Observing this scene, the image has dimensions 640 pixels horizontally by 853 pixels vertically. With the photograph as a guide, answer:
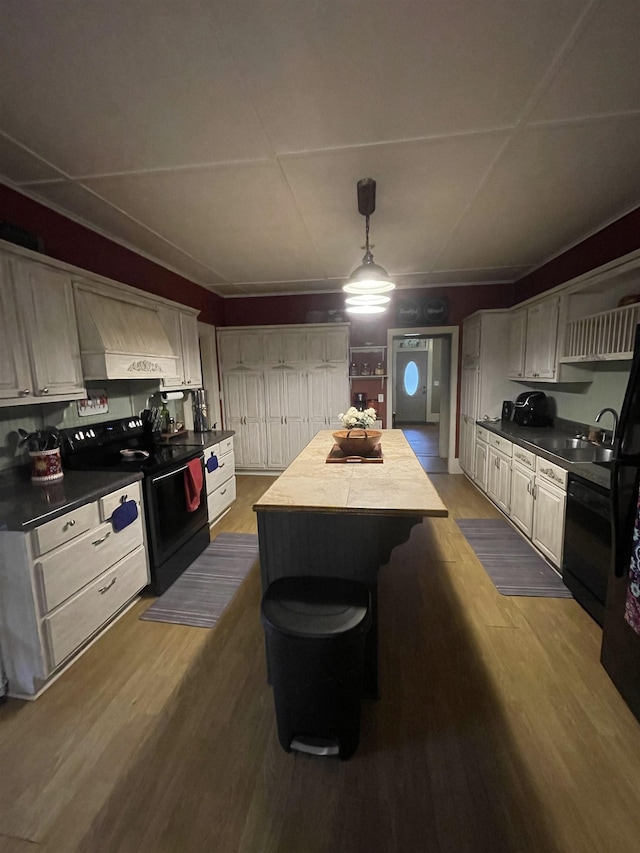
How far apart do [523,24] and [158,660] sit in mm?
3223

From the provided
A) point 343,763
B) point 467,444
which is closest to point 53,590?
point 343,763

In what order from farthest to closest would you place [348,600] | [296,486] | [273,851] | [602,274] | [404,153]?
[602,274] < [404,153] < [296,486] < [348,600] < [273,851]

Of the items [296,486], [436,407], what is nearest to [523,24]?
[296,486]

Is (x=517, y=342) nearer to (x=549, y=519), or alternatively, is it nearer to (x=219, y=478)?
(x=549, y=519)

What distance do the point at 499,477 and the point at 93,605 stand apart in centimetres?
365

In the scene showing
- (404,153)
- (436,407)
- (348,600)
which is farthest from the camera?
(436,407)

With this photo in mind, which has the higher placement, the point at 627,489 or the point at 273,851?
the point at 627,489

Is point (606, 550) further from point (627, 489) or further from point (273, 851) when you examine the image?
point (273, 851)

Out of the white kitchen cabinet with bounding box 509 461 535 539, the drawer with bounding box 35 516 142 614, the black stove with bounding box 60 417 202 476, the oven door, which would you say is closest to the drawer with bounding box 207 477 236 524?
the oven door

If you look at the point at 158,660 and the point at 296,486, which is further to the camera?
the point at 158,660

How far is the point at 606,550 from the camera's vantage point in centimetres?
204

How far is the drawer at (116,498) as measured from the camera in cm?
207

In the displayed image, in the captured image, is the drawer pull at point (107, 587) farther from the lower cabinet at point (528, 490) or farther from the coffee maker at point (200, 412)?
the lower cabinet at point (528, 490)

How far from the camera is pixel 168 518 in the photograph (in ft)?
8.75
